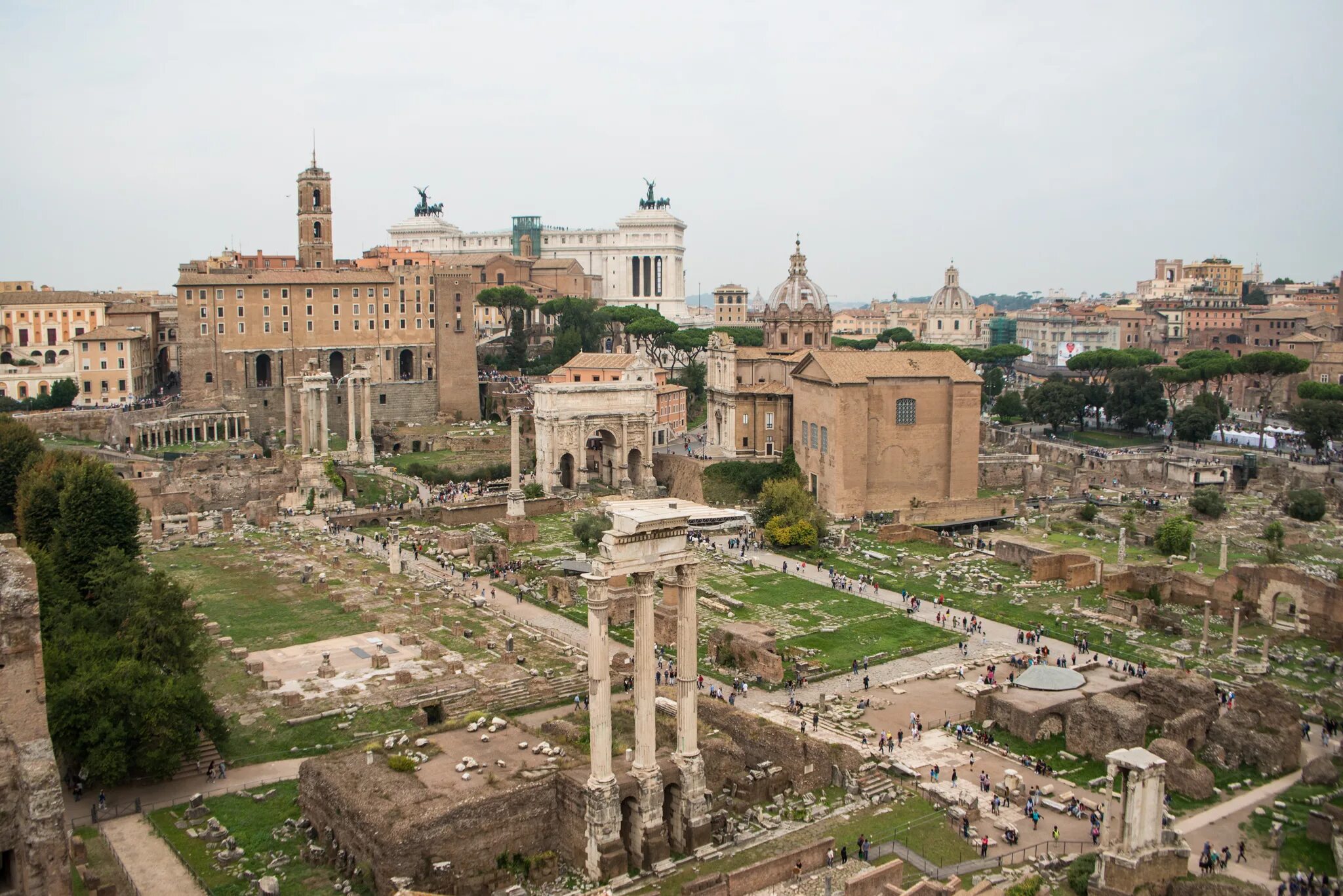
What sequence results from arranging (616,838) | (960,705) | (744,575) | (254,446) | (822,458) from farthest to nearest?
1. (254,446)
2. (822,458)
3. (744,575)
4. (960,705)
5. (616,838)

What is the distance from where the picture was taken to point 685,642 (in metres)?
24.3

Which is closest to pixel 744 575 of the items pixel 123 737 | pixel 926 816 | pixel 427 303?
pixel 926 816

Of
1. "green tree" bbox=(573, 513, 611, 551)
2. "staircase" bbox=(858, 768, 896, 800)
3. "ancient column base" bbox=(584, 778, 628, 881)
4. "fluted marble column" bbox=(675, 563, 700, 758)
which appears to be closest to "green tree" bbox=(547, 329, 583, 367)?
"green tree" bbox=(573, 513, 611, 551)

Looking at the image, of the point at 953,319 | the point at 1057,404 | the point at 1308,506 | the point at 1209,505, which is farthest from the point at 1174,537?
the point at 953,319

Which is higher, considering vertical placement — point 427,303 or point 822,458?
point 427,303

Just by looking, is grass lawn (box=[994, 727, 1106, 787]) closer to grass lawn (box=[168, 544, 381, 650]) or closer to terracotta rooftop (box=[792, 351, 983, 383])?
grass lawn (box=[168, 544, 381, 650])

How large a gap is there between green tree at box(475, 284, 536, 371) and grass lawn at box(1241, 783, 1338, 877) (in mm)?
67125

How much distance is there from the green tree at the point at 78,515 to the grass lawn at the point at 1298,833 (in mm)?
32464

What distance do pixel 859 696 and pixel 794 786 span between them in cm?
700

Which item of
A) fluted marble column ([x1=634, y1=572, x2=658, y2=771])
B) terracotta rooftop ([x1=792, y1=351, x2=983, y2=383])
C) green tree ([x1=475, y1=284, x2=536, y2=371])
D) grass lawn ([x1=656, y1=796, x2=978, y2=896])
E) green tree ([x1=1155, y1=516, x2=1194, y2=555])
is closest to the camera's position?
grass lawn ([x1=656, y1=796, x2=978, y2=896])

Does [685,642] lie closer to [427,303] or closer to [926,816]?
[926,816]

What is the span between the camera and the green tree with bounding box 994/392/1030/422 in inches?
3265

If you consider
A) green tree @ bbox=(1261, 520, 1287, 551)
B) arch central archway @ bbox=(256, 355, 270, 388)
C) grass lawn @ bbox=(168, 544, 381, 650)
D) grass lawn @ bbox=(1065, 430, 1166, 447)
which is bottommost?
grass lawn @ bbox=(168, 544, 381, 650)

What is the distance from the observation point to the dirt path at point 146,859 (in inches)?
862
